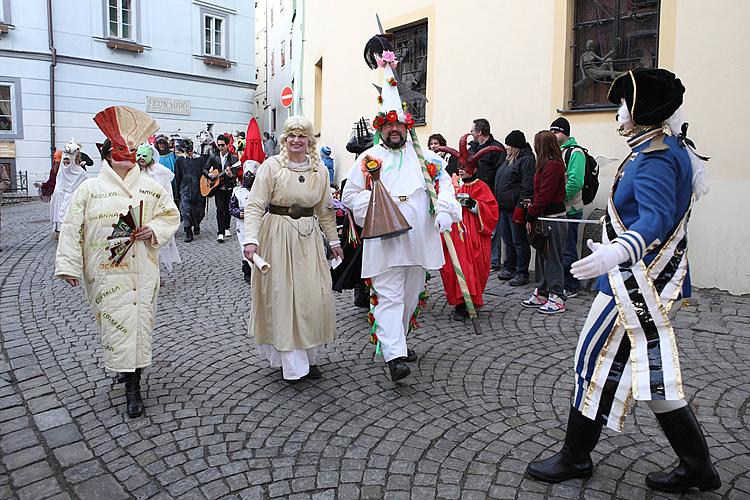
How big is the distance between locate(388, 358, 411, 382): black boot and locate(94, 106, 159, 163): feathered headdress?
211 centimetres

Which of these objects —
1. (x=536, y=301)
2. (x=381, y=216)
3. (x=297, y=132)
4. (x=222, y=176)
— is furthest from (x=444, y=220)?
(x=222, y=176)

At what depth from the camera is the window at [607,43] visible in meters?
7.33

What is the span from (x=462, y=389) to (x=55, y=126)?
20584 mm

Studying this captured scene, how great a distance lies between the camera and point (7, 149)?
19906mm

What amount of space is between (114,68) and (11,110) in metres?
3.70

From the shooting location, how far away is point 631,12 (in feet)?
24.3

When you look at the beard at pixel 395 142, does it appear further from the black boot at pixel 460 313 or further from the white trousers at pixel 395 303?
the black boot at pixel 460 313

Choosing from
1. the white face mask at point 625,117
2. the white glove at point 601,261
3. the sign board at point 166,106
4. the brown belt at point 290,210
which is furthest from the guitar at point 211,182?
the sign board at point 166,106

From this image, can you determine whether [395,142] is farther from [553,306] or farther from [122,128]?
[553,306]

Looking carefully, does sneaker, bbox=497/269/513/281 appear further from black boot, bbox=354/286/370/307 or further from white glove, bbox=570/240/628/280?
white glove, bbox=570/240/628/280

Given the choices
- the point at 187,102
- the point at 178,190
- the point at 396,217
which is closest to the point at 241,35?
the point at 187,102

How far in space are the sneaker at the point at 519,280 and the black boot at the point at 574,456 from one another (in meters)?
4.58

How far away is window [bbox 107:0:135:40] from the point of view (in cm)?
2208

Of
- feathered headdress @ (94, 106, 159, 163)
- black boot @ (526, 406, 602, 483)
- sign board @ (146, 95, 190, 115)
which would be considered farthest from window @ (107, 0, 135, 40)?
black boot @ (526, 406, 602, 483)
